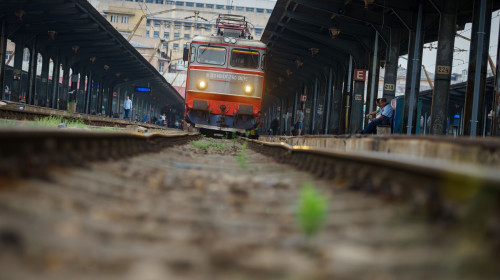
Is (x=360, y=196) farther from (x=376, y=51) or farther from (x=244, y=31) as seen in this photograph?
(x=244, y=31)

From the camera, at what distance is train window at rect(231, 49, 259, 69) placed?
20.8 meters

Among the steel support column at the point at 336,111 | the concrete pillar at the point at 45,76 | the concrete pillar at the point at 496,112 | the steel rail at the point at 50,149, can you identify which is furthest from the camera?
the concrete pillar at the point at 45,76

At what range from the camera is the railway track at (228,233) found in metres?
1.92

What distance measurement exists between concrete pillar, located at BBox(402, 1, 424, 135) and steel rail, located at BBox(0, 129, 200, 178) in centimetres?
1187

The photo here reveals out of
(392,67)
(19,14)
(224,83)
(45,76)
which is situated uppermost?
(19,14)

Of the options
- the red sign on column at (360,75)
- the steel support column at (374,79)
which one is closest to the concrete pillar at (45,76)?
the red sign on column at (360,75)

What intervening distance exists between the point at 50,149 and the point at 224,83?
54.8 feet

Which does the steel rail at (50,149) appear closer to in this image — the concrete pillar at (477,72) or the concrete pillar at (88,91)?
the concrete pillar at (477,72)

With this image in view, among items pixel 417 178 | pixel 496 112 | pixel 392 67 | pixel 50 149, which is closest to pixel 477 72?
pixel 496 112

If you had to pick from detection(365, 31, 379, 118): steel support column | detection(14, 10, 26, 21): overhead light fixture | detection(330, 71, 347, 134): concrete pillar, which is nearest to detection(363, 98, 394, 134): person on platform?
detection(365, 31, 379, 118): steel support column

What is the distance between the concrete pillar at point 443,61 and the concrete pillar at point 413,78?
1595mm

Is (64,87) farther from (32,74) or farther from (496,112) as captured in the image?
(496,112)

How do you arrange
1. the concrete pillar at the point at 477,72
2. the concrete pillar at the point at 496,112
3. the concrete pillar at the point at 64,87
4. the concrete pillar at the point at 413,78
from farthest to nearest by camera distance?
1. the concrete pillar at the point at 64,87
2. the concrete pillar at the point at 413,78
3. the concrete pillar at the point at 477,72
4. the concrete pillar at the point at 496,112

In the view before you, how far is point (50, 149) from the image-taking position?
13.3 feet
